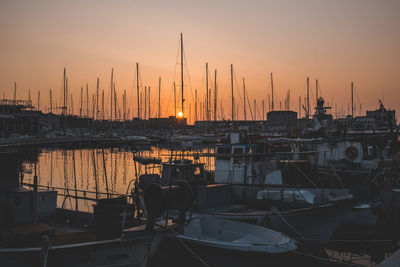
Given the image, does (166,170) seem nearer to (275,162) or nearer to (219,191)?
(219,191)

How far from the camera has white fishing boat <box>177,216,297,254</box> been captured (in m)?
11.0

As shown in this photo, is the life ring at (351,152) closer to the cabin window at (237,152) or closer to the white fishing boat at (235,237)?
the cabin window at (237,152)

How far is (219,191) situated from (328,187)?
694 centimetres

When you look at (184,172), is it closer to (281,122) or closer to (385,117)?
(385,117)

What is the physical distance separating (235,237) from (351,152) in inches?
590

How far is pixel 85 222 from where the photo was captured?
527 inches

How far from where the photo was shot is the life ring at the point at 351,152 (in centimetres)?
2438

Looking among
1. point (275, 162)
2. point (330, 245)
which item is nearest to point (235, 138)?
point (275, 162)

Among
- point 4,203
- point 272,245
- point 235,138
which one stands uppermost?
point 235,138

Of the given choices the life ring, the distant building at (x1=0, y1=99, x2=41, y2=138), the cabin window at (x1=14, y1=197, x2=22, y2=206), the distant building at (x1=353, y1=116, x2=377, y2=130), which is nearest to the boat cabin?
the cabin window at (x1=14, y1=197, x2=22, y2=206)

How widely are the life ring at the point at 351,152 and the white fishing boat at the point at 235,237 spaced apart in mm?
14496

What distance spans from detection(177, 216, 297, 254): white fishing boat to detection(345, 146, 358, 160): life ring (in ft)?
47.6

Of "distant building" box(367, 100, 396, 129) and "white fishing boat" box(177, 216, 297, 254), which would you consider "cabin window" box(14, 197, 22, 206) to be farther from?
"distant building" box(367, 100, 396, 129)

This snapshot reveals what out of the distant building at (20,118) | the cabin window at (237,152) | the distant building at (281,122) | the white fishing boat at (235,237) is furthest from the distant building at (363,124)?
the distant building at (20,118)
